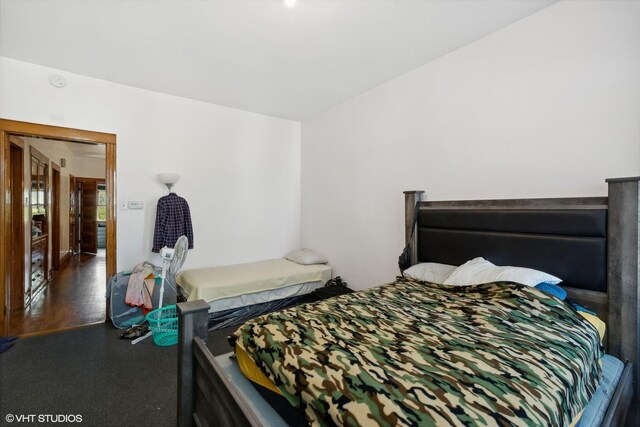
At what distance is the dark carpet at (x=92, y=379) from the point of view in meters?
1.80

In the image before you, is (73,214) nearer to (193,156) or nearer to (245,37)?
(193,156)

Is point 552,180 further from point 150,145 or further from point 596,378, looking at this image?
point 150,145

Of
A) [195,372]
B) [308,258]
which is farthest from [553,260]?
[308,258]

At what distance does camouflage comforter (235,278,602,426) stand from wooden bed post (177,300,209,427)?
0.25 m

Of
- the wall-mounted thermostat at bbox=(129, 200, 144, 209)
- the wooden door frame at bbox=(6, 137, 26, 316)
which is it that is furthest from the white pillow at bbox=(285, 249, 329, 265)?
the wooden door frame at bbox=(6, 137, 26, 316)

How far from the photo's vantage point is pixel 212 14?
209 centimetres

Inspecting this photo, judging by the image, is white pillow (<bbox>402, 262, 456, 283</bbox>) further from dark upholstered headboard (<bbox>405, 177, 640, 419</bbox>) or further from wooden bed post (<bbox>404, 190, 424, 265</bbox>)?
wooden bed post (<bbox>404, 190, 424, 265</bbox>)

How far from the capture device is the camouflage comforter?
89cm

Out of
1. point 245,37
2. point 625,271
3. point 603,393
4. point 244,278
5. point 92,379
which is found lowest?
point 92,379

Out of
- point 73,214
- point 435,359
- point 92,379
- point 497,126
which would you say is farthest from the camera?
point 73,214

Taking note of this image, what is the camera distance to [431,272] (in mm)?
2379

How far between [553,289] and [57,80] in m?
4.71

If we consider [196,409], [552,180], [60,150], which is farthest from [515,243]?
[60,150]

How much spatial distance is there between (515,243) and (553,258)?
0.24 meters
